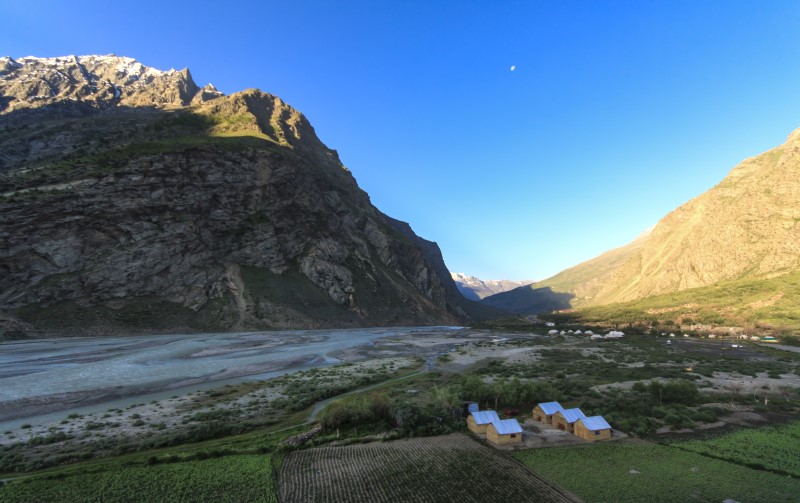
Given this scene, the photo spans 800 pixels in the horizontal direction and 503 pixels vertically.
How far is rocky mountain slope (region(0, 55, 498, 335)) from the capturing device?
285 ft

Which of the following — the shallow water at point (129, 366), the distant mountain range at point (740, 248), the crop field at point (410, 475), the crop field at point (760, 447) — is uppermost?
the distant mountain range at point (740, 248)

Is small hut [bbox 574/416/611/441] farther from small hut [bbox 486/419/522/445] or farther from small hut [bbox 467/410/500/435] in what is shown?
small hut [bbox 467/410/500/435]

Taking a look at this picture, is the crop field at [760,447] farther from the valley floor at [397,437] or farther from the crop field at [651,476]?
the crop field at [651,476]

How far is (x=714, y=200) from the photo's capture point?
174000 mm

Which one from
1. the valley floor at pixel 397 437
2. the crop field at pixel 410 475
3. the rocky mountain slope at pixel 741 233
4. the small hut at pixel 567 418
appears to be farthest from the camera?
the rocky mountain slope at pixel 741 233

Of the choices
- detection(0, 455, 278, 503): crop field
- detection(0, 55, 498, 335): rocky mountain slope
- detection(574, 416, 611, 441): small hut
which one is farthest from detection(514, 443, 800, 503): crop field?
detection(0, 55, 498, 335): rocky mountain slope

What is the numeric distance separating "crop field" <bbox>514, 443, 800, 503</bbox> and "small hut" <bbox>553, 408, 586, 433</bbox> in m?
2.61

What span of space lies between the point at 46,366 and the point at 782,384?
8789 centimetres

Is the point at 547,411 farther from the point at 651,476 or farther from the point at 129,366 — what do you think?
the point at 129,366

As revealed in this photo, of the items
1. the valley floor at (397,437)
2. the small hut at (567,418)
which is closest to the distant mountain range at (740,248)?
the valley floor at (397,437)

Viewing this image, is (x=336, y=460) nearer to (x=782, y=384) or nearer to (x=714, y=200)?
(x=782, y=384)

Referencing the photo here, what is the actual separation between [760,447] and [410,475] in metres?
21.8

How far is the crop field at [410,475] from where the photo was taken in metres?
18.0

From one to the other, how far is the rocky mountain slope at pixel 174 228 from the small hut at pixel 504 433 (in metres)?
92.9
